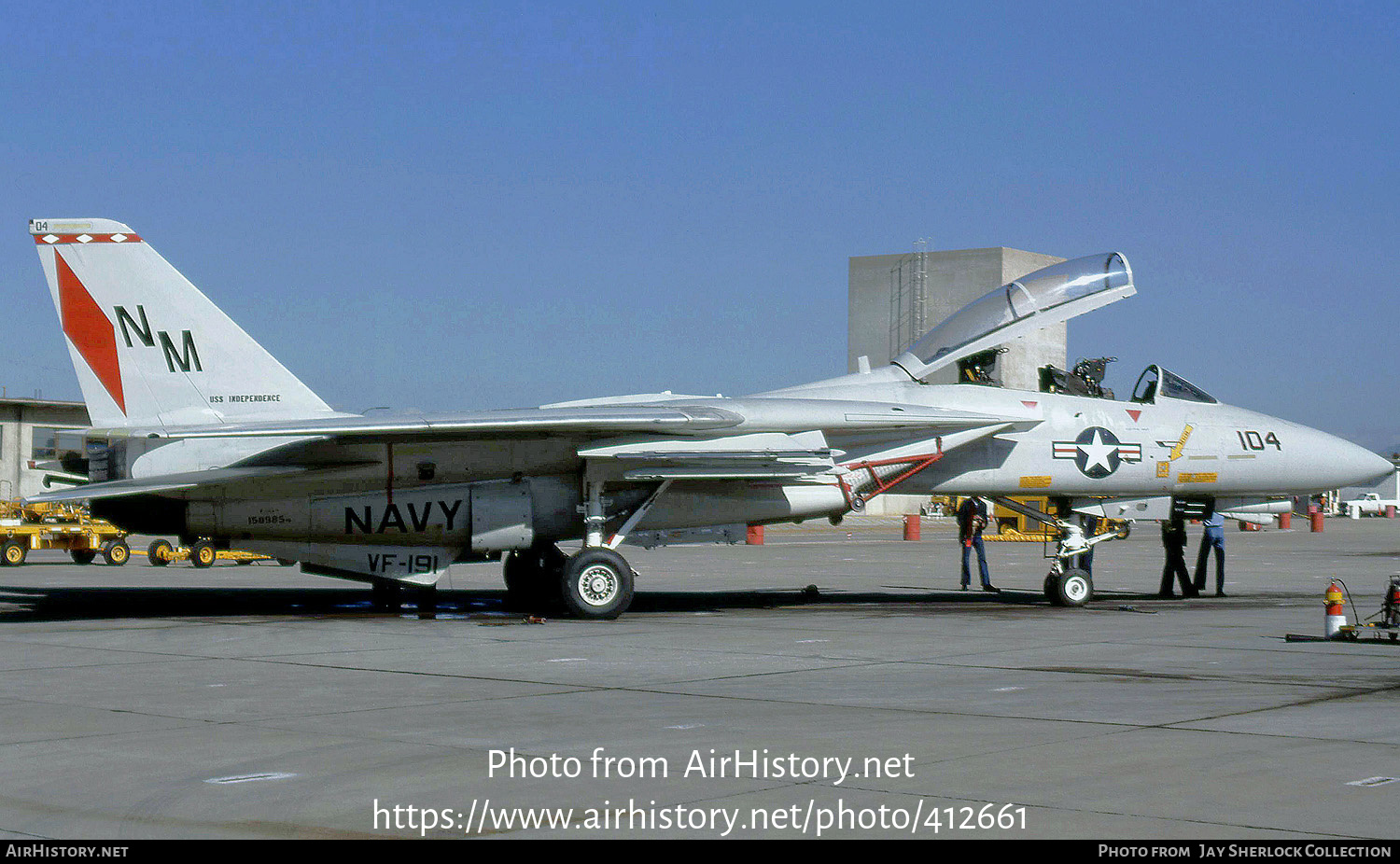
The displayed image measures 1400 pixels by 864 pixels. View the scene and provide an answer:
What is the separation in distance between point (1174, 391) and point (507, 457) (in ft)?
27.7

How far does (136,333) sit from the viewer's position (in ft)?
47.1

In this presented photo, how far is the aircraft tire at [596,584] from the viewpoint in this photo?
14.0 metres

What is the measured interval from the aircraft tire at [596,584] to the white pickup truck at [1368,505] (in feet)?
281

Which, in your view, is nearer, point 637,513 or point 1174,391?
point 637,513

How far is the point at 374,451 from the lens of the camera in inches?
564

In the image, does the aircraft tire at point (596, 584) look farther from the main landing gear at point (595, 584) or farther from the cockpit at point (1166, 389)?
the cockpit at point (1166, 389)

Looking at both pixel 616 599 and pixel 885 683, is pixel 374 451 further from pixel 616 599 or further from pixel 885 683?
pixel 885 683

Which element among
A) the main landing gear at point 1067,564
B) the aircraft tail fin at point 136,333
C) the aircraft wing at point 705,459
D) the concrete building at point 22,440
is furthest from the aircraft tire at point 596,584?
the concrete building at point 22,440

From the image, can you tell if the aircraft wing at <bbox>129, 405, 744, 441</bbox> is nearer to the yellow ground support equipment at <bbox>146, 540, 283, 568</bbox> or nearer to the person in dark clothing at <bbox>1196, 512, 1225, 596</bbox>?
the person in dark clothing at <bbox>1196, 512, 1225, 596</bbox>

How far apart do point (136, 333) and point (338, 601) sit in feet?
16.0

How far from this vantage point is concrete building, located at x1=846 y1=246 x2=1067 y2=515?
74875 mm

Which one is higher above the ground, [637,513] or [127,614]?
[637,513]

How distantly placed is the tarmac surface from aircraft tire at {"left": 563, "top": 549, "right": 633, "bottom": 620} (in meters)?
0.23
